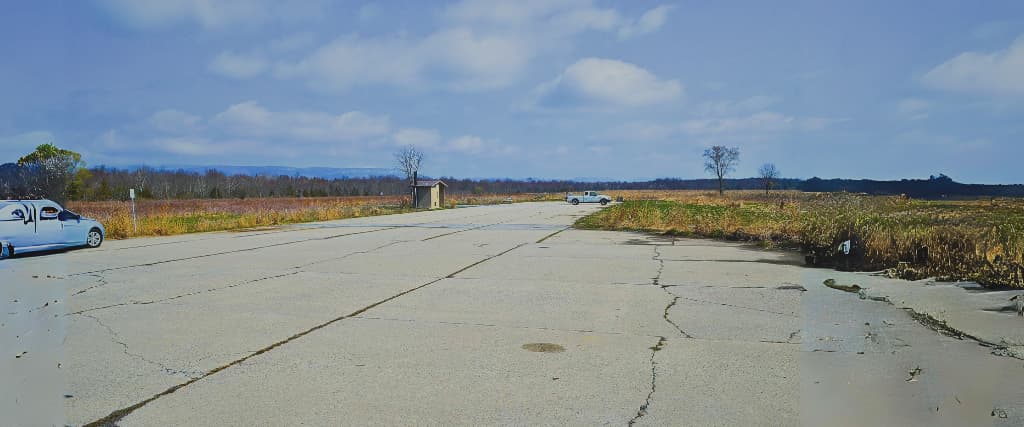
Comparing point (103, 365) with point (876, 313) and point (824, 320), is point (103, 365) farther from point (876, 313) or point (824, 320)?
point (876, 313)

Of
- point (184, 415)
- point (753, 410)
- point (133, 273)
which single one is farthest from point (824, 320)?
point (133, 273)

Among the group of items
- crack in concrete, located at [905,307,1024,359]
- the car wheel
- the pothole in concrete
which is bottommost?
the pothole in concrete

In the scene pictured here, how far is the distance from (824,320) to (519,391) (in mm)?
4428

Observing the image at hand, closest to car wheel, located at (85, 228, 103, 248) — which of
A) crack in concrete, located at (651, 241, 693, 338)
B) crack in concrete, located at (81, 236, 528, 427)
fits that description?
crack in concrete, located at (81, 236, 528, 427)

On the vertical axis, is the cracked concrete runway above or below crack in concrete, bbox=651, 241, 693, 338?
above

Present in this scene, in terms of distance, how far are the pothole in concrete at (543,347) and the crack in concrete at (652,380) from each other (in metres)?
0.88

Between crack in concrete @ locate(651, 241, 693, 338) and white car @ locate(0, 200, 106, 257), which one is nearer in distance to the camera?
crack in concrete @ locate(651, 241, 693, 338)

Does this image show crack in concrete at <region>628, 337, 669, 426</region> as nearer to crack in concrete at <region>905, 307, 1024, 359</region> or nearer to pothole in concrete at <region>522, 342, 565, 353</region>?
pothole in concrete at <region>522, 342, 565, 353</region>

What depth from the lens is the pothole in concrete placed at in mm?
6043

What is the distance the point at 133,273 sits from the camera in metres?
11.9

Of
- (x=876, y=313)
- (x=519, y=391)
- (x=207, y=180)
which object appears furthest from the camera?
(x=207, y=180)

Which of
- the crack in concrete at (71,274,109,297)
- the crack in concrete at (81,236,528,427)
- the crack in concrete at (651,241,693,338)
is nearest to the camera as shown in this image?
the crack in concrete at (81,236,528,427)

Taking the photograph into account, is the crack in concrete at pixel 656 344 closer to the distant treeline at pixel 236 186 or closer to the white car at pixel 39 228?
the white car at pixel 39 228

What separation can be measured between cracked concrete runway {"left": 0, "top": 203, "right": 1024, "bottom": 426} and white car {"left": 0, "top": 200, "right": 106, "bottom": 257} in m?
4.60
